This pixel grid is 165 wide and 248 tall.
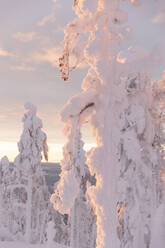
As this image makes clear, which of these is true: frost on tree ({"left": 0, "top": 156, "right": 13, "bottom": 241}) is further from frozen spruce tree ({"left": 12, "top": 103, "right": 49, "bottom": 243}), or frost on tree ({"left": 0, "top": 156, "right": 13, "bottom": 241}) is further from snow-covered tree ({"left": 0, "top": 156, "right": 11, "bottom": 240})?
frozen spruce tree ({"left": 12, "top": 103, "right": 49, "bottom": 243})

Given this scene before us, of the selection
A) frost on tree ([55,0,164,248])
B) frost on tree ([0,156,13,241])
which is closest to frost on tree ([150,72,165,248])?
frost on tree ([55,0,164,248])

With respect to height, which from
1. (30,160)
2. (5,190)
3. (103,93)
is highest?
(30,160)

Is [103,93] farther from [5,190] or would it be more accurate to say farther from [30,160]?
[5,190]

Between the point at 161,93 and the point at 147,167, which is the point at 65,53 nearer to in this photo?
the point at 161,93

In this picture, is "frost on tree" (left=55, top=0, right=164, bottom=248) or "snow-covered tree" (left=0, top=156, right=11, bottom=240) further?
"snow-covered tree" (left=0, top=156, right=11, bottom=240)

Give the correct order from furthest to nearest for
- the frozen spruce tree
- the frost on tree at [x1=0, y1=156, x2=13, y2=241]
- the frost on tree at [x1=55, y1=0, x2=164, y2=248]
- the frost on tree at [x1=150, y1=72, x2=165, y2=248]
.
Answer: the frost on tree at [x1=0, y1=156, x2=13, y2=241] < the frozen spruce tree < the frost on tree at [x1=150, y1=72, x2=165, y2=248] < the frost on tree at [x1=55, y1=0, x2=164, y2=248]

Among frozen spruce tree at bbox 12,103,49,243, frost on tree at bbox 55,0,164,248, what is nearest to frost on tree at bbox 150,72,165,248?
frost on tree at bbox 55,0,164,248

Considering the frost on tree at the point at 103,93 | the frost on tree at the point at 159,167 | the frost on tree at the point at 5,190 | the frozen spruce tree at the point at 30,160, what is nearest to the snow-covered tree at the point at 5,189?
the frost on tree at the point at 5,190

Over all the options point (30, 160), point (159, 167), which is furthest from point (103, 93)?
point (30, 160)

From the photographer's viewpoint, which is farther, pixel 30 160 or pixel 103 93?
pixel 30 160

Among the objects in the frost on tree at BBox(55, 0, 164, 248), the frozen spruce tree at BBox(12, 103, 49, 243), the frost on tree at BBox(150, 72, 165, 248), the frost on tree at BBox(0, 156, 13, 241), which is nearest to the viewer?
the frost on tree at BBox(55, 0, 164, 248)

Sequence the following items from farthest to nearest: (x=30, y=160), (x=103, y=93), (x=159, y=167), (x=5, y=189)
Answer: (x=5, y=189) < (x=30, y=160) < (x=159, y=167) < (x=103, y=93)

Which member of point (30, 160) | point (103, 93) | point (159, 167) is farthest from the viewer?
point (30, 160)

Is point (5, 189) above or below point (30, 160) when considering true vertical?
below
